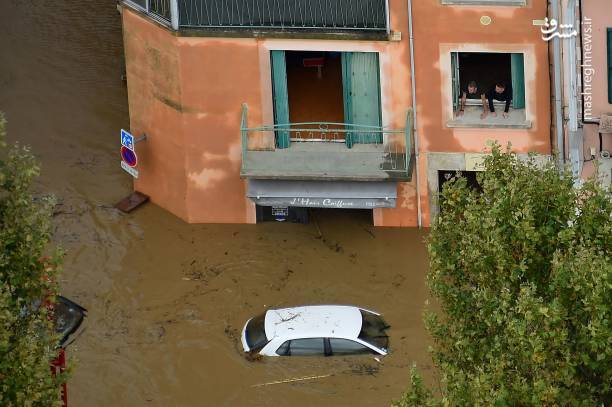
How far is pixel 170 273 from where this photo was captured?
29891mm

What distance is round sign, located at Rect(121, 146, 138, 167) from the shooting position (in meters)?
30.3

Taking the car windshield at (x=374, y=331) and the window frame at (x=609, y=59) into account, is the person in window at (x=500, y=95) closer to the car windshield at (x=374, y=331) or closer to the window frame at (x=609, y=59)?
the window frame at (x=609, y=59)

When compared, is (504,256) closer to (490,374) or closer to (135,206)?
(490,374)

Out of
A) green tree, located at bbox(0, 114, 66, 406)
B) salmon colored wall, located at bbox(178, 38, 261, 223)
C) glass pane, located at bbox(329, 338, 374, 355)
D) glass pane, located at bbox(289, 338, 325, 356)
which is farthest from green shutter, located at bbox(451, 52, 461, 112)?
green tree, located at bbox(0, 114, 66, 406)

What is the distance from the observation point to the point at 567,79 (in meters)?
28.7

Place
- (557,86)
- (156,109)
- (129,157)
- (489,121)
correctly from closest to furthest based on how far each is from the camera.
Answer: (557,86)
(489,121)
(129,157)
(156,109)

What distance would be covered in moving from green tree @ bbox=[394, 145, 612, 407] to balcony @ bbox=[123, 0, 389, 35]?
8.78 m

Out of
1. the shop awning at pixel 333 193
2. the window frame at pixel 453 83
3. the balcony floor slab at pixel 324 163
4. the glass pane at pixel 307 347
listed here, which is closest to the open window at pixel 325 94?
the balcony floor slab at pixel 324 163

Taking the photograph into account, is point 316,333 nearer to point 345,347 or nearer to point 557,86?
point 345,347

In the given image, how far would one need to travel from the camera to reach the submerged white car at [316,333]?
26.6 meters

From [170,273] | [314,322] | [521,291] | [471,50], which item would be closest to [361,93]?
[471,50]

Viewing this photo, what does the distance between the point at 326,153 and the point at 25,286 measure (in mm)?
11193

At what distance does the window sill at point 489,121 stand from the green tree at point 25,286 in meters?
11.9

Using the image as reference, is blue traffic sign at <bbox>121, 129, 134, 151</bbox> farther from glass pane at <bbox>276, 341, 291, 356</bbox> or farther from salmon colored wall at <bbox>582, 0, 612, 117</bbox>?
salmon colored wall at <bbox>582, 0, 612, 117</bbox>
